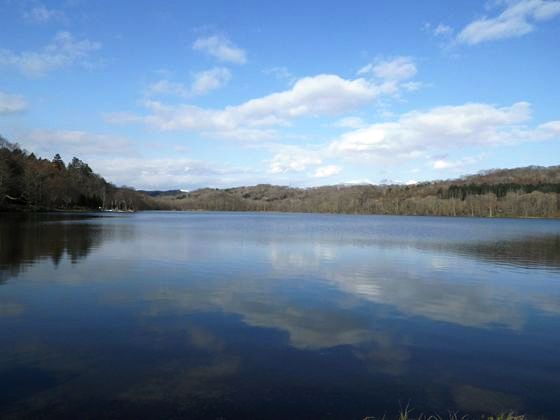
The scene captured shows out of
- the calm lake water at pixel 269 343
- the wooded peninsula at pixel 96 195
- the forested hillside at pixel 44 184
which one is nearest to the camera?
the calm lake water at pixel 269 343

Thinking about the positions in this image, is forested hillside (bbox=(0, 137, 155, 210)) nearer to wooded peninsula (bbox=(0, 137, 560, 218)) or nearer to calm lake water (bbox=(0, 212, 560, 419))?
wooded peninsula (bbox=(0, 137, 560, 218))

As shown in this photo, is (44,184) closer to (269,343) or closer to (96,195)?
(96,195)

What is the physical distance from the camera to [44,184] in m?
96.1

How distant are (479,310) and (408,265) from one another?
10471mm

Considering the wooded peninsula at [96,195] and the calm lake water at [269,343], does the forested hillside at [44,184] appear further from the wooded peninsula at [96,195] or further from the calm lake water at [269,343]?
the calm lake water at [269,343]

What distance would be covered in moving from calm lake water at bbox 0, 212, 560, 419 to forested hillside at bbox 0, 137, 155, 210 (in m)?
74.5

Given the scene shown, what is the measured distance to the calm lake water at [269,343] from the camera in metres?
7.23

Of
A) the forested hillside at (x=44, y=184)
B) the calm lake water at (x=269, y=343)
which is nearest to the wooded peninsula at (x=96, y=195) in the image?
the forested hillside at (x=44, y=184)

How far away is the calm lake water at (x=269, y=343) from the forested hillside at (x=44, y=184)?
7448cm

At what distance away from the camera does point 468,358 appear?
31.2 ft

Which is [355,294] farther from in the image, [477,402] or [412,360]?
[477,402]

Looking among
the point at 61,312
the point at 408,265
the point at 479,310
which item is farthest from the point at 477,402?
the point at 408,265

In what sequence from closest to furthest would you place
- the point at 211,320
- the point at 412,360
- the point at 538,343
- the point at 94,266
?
1. the point at 412,360
2. the point at 538,343
3. the point at 211,320
4. the point at 94,266

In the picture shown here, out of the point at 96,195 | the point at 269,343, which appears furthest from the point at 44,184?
the point at 269,343
